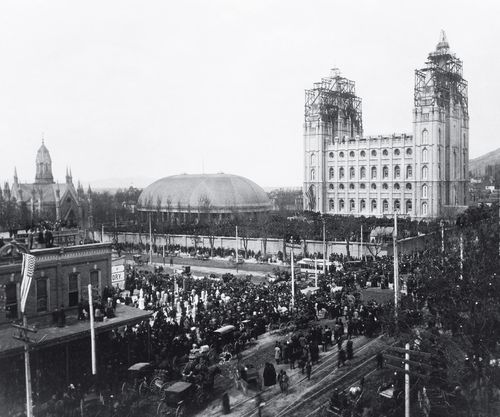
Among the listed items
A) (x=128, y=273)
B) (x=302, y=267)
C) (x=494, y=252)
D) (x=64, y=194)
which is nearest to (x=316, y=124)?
(x=64, y=194)

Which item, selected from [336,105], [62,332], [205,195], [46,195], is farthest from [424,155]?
[62,332]

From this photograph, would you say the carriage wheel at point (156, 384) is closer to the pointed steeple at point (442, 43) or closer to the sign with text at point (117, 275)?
the sign with text at point (117, 275)

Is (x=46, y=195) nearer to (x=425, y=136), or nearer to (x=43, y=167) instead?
(x=43, y=167)

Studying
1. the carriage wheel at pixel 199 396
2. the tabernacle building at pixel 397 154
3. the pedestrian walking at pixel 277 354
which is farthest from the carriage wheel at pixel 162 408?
the tabernacle building at pixel 397 154

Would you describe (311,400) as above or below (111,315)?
below

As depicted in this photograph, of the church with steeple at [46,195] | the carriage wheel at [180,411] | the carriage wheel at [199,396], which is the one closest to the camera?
the carriage wheel at [180,411]

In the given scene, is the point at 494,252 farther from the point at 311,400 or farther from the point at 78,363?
the point at 78,363
